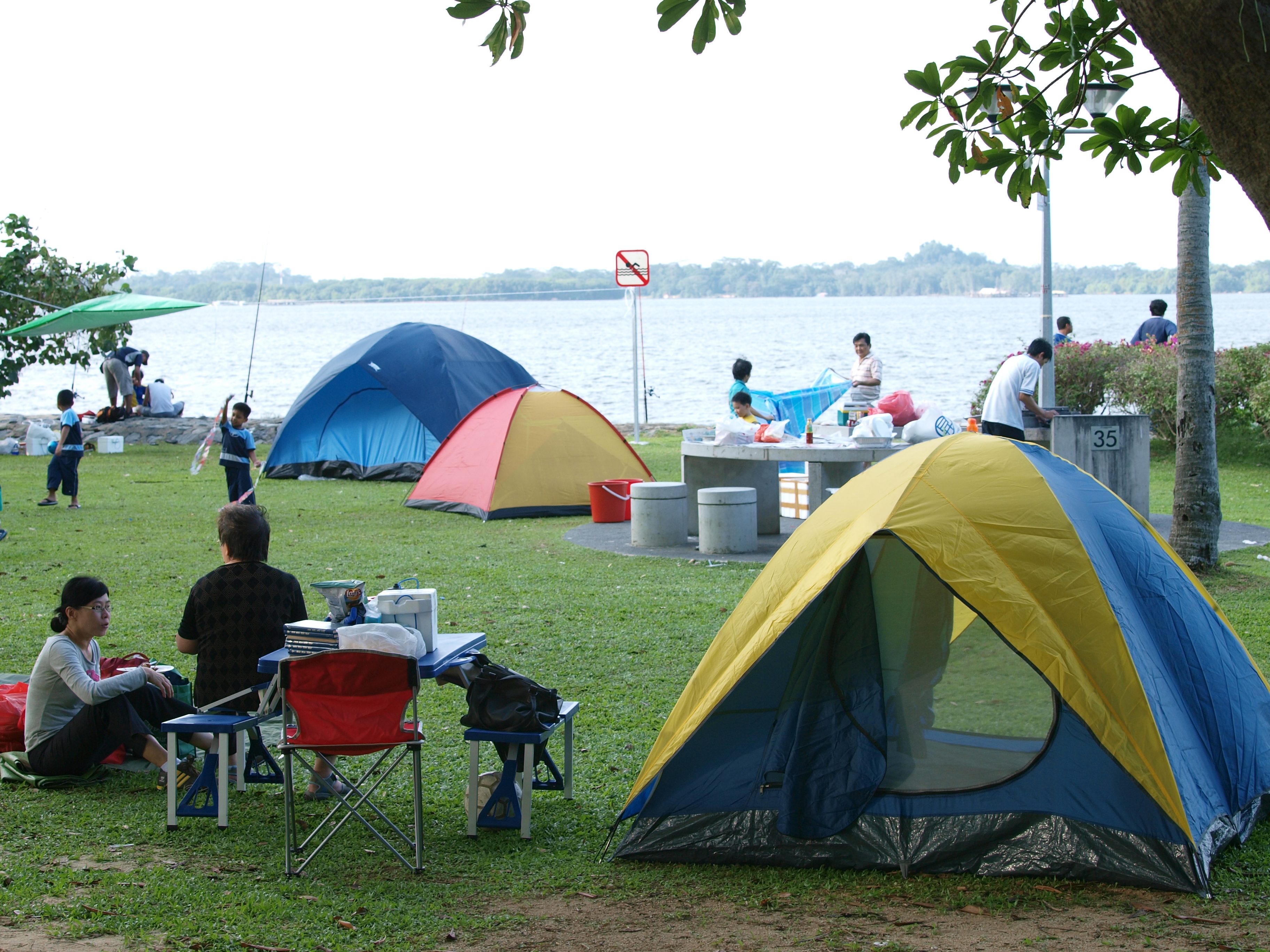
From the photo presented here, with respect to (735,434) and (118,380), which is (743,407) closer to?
(735,434)

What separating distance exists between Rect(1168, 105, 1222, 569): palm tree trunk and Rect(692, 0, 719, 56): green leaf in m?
6.14

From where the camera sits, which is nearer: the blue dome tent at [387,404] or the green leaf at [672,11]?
the green leaf at [672,11]

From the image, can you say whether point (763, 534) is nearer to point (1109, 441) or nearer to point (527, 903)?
point (1109, 441)

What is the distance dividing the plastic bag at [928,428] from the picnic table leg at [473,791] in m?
6.73

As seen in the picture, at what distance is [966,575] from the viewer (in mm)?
4113

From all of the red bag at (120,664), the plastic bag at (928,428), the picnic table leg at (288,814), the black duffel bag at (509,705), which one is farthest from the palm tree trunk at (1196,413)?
the red bag at (120,664)

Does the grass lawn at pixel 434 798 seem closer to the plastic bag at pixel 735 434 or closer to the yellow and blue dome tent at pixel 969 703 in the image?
the yellow and blue dome tent at pixel 969 703

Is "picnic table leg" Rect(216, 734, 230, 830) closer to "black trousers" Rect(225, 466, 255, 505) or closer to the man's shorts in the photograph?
"black trousers" Rect(225, 466, 255, 505)

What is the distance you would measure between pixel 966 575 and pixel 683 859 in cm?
148

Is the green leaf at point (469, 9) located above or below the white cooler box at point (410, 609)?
above

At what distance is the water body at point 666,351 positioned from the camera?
4697 cm

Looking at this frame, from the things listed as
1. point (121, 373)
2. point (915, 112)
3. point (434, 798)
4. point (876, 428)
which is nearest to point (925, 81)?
point (915, 112)

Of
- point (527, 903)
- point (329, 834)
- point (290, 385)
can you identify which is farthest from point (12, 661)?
point (290, 385)

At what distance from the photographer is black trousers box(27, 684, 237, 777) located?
16.2ft
